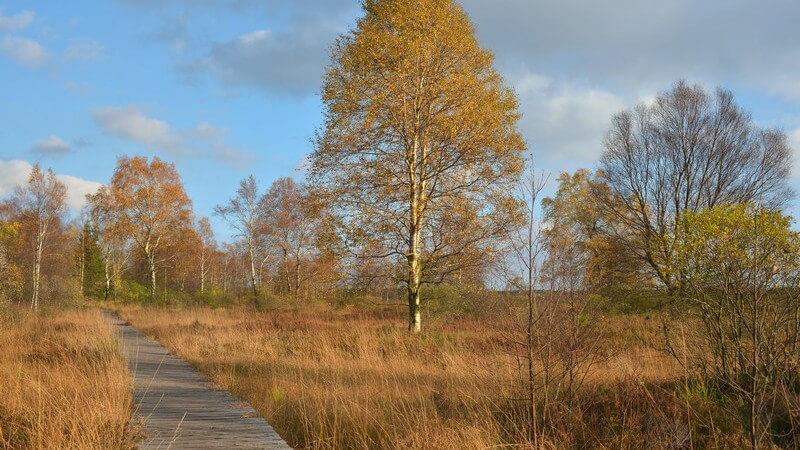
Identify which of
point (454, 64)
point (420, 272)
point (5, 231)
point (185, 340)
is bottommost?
point (185, 340)

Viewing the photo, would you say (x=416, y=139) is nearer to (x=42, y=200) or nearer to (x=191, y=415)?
(x=191, y=415)

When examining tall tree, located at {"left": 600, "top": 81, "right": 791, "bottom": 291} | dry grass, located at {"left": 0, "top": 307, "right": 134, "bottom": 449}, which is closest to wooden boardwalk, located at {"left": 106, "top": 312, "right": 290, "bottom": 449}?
dry grass, located at {"left": 0, "top": 307, "right": 134, "bottom": 449}

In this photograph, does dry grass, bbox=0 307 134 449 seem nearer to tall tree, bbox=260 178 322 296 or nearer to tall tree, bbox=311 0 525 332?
tall tree, bbox=311 0 525 332

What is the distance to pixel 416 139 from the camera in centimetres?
1347

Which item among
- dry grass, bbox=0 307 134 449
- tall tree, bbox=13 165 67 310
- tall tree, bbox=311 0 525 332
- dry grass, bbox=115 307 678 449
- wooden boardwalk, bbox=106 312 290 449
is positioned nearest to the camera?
dry grass, bbox=0 307 134 449

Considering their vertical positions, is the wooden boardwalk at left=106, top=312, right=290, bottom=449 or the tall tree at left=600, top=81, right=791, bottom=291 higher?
the tall tree at left=600, top=81, right=791, bottom=291

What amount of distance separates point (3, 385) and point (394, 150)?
904 cm

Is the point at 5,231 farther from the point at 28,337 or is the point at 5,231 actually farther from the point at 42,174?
the point at 28,337

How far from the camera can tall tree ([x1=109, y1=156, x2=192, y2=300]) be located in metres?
38.0

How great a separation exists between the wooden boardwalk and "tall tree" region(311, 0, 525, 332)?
572cm

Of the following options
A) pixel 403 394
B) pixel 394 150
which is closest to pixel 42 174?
pixel 394 150

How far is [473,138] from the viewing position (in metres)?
13.3

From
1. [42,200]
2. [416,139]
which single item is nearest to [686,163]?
[416,139]

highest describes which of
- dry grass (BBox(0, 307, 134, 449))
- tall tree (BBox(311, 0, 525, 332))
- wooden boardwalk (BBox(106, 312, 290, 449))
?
tall tree (BBox(311, 0, 525, 332))
